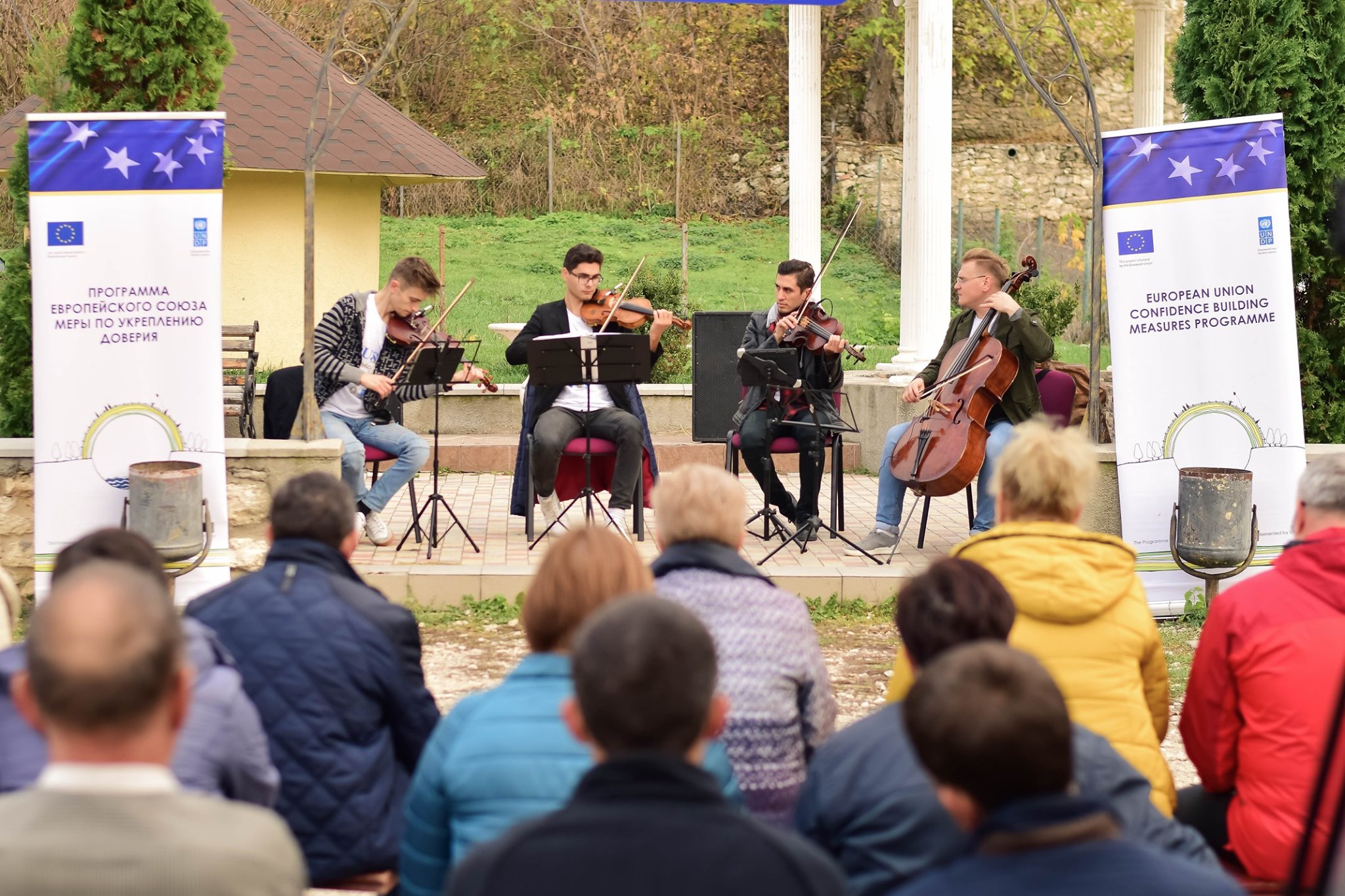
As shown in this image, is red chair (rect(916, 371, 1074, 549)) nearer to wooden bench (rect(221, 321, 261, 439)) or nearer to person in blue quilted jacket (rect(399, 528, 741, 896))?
wooden bench (rect(221, 321, 261, 439))

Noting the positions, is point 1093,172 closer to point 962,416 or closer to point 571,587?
point 962,416

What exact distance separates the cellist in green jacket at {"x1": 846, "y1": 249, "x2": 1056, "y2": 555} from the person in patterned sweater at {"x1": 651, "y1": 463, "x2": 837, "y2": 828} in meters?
3.74

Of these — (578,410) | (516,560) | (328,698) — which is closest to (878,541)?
(578,410)

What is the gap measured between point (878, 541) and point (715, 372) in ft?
11.3

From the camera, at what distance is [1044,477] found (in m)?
3.27

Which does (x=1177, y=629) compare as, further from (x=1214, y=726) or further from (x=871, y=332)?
(x=871, y=332)

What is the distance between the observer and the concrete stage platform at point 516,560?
6.64 metres

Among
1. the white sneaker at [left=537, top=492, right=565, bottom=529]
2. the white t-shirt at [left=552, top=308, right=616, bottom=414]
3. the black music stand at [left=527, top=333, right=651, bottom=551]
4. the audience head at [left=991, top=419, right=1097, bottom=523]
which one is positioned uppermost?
the black music stand at [left=527, top=333, right=651, bottom=551]

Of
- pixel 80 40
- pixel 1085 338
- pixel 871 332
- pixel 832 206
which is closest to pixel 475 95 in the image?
pixel 832 206

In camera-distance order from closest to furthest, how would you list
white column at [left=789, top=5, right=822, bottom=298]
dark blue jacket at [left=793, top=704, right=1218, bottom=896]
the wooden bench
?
dark blue jacket at [left=793, top=704, right=1218, bottom=896], the wooden bench, white column at [left=789, top=5, right=822, bottom=298]

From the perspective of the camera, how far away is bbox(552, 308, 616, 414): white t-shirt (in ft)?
24.5

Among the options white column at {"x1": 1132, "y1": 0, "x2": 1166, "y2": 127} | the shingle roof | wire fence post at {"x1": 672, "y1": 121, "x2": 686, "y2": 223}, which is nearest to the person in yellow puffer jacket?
white column at {"x1": 1132, "y1": 0, "x2": 1166, "y2": 127}

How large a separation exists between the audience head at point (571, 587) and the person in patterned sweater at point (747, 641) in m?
0.25

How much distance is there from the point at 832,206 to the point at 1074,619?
69.2ft
